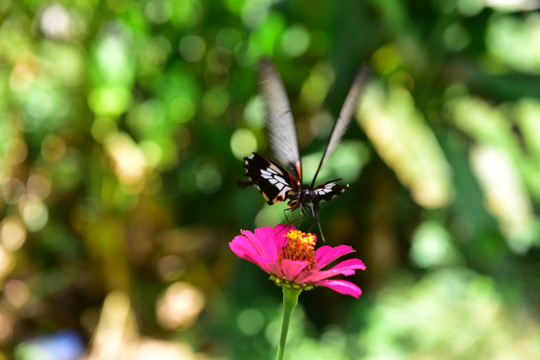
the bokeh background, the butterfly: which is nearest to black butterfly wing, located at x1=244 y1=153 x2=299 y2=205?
the butterfly

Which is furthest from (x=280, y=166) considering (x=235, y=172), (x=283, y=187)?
(x=235, y=172)

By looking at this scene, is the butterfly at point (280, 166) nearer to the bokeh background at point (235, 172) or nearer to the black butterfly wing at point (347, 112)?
the black butterfly wing at point (347, 112)

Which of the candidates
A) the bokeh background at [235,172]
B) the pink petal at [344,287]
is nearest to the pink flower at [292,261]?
the pink petal at [344,287]

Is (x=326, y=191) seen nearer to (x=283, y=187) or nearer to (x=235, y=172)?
(x=283, y=187)

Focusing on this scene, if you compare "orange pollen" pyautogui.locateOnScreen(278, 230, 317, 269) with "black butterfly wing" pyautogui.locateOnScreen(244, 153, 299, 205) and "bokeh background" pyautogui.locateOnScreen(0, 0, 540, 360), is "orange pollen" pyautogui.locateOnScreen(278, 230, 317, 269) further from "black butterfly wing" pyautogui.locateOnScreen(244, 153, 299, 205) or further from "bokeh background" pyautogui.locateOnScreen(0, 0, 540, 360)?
"bokeh background" pyautogui.locateOnScreen(0, 0, 540, 360)

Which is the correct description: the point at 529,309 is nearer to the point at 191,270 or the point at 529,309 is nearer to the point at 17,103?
the point at 191,270

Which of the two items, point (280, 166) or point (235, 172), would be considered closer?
point (280, 166)

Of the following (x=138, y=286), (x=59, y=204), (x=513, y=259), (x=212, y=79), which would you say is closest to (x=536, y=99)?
(x=513, y=259)
